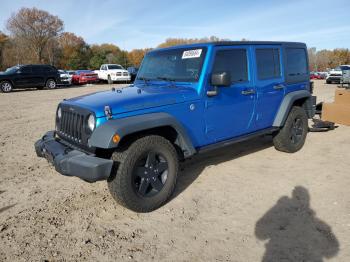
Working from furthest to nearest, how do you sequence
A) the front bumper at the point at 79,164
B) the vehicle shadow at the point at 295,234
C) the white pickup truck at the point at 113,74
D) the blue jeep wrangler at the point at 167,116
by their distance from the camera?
the white pickup truck at the point at 113,74 < the blue jeep wrangler at the point at 167,116 < the front bumper at the point at 79,164 < the vehicle shadow at the point at 295,234

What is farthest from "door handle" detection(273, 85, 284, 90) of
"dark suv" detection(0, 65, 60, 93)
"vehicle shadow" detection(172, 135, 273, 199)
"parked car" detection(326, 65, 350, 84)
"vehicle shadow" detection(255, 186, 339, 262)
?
"parked car" detection(326, 65, 350, 84)

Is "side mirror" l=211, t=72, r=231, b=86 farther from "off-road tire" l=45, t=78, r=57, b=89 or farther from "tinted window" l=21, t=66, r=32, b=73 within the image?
"off-road tire" l=45, t=78, r=57, b=89

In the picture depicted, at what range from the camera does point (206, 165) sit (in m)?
5.41

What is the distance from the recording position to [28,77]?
1991 centimetres

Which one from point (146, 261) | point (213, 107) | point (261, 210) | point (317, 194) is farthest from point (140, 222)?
point (317, 194)

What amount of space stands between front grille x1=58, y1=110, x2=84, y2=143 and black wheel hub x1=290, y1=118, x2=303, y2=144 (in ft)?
12.7

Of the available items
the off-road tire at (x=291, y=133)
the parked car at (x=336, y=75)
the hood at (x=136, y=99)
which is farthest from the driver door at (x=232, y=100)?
the parked car at (x=336, y=75)

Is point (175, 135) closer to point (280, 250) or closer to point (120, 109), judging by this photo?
point (120, 109)

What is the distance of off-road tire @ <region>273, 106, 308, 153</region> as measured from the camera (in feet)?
18.9

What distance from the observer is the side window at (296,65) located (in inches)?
225

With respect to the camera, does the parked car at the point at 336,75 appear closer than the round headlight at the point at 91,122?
No

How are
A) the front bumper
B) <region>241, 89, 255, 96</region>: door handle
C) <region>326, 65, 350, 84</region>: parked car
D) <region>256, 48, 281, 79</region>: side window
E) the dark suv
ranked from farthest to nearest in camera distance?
<region>326, 65, 350, 84</region>: parked car → the dark suv → <region>256, 48, 281, 79</region>: side window → <region>241, 89, 255, 96</region>: door handle → the front bumper

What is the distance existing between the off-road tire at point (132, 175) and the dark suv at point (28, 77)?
1845 centimetres

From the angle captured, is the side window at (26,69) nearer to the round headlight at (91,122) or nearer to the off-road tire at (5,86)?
the off-road tire at (5,86)
